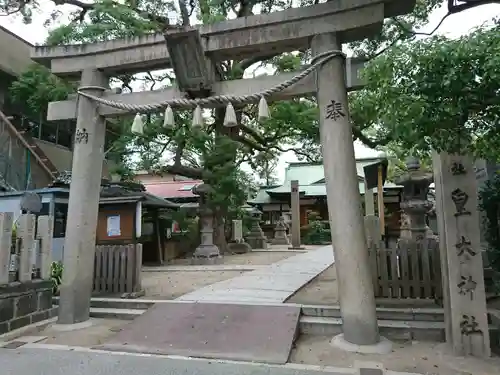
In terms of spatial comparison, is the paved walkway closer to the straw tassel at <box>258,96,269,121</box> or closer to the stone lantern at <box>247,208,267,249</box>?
the straw tassel at <box>258,96,269,121</box>

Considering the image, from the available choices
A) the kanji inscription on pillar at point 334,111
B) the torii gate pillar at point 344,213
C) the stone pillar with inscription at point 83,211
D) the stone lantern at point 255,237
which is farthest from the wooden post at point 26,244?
the stone lantern at point 255,237

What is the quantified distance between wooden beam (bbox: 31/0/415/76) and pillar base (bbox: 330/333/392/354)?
421 centimetres

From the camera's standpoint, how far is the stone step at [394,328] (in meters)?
5.00

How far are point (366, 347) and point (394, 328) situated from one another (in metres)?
0.76

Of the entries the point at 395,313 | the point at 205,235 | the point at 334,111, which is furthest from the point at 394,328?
the point at 205,235

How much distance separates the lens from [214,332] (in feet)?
16.4

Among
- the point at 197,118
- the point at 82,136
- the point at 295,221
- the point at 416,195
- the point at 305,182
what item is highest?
the point at 305,182

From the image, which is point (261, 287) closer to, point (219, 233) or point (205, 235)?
point (205, 235)

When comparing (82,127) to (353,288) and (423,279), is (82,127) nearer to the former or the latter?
(353,288)

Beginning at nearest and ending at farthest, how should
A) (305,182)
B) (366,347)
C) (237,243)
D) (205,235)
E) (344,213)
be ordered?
(366,347) < (344,213) < (205,235) < (237,243) < (305,182)

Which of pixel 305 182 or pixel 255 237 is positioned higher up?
pixel 305 182

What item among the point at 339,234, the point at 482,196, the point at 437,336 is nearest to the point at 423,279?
the point at 437,336

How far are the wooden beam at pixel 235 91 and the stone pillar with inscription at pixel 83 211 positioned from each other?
294mm

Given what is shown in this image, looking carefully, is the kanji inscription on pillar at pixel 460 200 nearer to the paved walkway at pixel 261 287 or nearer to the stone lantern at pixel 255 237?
the paved walkway at pixel 261 287
